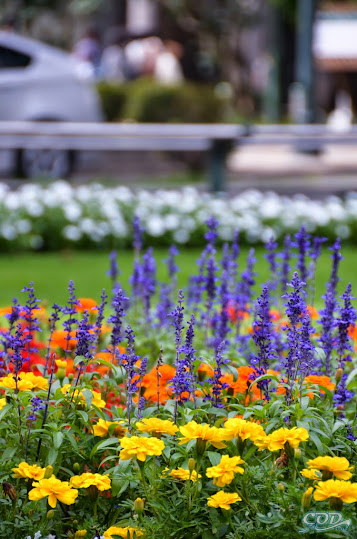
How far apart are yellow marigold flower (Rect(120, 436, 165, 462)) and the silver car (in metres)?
9.96

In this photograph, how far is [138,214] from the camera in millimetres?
8086

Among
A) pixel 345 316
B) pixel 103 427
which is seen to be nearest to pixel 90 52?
pixel 345 316

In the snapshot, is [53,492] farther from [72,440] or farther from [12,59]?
[12,59]

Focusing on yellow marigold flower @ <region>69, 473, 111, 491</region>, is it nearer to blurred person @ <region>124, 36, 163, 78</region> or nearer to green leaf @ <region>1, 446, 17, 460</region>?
green leaf @ <region>1, 446, 17, 460</region>

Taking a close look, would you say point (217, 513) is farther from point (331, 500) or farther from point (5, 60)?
point (5, 60)

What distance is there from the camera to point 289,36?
1128 inches

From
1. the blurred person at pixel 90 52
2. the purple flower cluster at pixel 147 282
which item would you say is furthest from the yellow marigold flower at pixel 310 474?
the blurred person at pixel 90 52

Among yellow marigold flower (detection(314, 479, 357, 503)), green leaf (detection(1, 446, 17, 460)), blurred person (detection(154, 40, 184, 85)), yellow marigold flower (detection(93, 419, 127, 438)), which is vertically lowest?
blurred person (detection(154, 40, 184, 85))

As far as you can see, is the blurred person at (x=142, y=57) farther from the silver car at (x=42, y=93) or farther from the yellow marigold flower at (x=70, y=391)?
the yellow marigold flower at (x=70, y=391)

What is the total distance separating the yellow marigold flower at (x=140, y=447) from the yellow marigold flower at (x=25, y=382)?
457 mm

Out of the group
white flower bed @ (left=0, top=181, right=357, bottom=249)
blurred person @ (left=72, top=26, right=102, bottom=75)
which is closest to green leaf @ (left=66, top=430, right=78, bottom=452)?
white flower bed @ (left=0, top=181, right=357, bottom=249)

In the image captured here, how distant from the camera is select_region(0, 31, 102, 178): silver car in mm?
12000

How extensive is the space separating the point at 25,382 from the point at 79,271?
184 inches

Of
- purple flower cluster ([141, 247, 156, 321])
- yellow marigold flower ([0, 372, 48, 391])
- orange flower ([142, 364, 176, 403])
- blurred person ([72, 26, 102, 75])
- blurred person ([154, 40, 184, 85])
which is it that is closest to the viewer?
yellow marigold flower ([0, 372, 48, 391])
